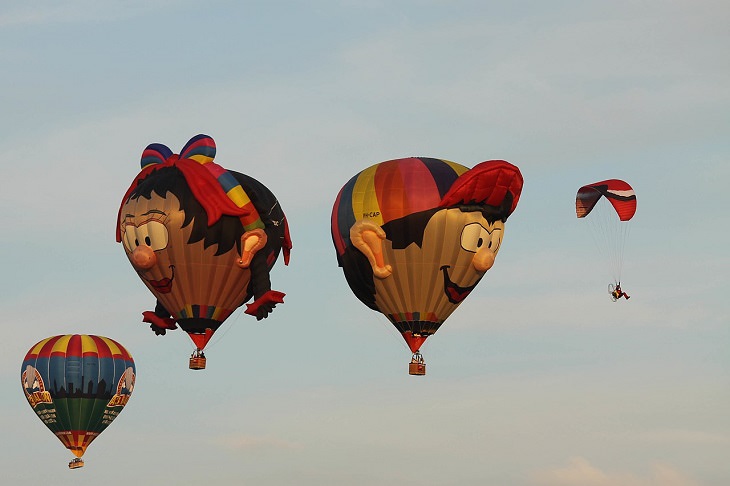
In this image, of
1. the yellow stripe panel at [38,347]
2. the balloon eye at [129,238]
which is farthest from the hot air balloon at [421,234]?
the yellow stripe panel at [38,347]

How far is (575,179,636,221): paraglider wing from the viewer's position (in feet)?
179

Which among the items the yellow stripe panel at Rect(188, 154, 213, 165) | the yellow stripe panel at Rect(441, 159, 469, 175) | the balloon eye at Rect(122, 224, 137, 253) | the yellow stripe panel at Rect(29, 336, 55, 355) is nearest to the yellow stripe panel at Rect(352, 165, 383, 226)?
the yellow stripe panel at Rect(441, 159, 469, 175)

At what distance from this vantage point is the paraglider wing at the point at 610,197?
54688mm

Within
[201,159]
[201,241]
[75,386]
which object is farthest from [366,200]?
[75,386]

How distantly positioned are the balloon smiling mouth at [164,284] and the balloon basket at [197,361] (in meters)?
2.01

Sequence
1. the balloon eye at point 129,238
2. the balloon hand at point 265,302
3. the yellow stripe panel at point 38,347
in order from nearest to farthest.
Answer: the balloon hand at point 265,302
the balloon eye at point 129,238
the yellow stripe panel at point 38,347

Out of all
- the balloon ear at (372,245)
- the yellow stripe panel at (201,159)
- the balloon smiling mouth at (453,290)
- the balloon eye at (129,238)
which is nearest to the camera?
the balloon ear at (372,245)

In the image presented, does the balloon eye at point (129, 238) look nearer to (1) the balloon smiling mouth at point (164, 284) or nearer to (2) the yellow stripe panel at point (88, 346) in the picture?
(1) the balloon smiling mouth at point (164, 284)

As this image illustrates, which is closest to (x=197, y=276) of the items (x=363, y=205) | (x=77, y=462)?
(x=363, y=205)

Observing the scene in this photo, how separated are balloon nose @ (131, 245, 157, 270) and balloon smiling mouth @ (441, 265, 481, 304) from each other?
8.45m

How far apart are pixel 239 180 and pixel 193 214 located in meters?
2.10

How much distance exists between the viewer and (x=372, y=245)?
53.7m

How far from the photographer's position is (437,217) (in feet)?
175

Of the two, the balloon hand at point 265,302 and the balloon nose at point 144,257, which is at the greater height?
the balloon nose at point 144,257
